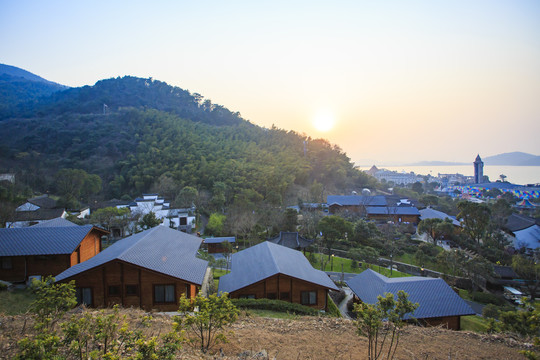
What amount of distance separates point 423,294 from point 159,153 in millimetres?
37551

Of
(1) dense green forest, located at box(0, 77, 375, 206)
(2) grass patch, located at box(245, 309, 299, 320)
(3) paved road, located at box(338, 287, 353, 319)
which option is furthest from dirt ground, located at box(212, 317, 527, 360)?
(1) dense green forest, located at box(0, 77, 375, 206)

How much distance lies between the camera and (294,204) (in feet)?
118

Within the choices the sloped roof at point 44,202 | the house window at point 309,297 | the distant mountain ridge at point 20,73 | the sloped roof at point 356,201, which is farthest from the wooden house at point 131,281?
the distant mountain ridge at point 20,73

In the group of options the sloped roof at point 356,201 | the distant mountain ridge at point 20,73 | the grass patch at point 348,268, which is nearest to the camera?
the grass patch at point 348,268

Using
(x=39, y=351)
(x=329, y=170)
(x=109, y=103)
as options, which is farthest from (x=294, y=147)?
(x=39, y=351)

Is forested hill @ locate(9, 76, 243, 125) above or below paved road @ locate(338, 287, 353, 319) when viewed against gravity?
above

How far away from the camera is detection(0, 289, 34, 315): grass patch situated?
8.50m

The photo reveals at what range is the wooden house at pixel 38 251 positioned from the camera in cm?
1102

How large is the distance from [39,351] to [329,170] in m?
49.7

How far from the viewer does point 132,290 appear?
940 centimetres

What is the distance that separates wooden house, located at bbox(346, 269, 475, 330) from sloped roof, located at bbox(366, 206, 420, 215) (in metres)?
20.6

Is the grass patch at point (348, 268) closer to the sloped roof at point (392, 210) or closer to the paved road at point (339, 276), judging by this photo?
the paved road at point (339, 276)

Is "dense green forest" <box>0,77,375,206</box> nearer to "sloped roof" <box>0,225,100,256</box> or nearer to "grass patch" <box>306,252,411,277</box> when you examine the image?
"grass patch" <box>306,252,411,277</box>

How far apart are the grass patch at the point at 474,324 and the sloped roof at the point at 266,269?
554 centimetres
